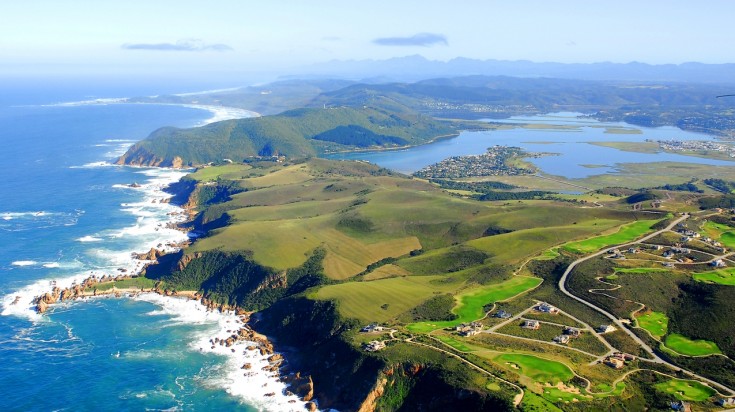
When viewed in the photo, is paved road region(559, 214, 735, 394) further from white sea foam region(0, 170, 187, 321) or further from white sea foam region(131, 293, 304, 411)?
white sea foam region(0, 170, 187, 321)

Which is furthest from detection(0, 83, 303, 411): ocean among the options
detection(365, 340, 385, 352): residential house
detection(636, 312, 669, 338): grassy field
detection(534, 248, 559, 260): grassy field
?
detection(534, 248, 559, 260): grassy field

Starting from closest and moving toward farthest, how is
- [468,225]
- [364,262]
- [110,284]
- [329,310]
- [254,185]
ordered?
1. [329,310]
2. [110,284]
3. [364,262]
4. [468,225]
5. [254,185]

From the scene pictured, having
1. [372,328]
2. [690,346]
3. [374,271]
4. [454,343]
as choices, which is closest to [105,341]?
[372,328]

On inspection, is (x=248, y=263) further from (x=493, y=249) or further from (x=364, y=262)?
(x=493, y=249)

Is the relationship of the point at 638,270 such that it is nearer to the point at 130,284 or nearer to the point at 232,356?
the point at 232,356

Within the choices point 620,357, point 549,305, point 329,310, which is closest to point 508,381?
point 620,357

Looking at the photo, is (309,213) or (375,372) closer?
(375,372)
